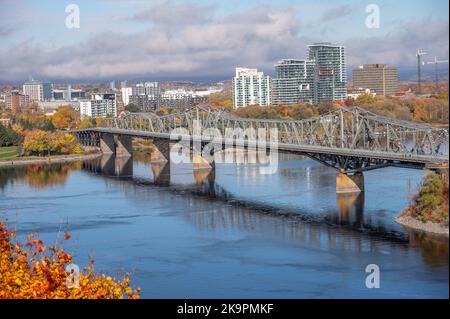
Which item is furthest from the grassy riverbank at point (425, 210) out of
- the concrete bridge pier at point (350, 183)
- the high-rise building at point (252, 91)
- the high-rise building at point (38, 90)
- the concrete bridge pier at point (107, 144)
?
the high-rise building at point (38, 90)

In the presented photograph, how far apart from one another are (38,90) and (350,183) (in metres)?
52.4

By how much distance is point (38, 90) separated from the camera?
63.0 metres

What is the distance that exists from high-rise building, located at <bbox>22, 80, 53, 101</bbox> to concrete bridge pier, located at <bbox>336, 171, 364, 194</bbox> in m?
50.5

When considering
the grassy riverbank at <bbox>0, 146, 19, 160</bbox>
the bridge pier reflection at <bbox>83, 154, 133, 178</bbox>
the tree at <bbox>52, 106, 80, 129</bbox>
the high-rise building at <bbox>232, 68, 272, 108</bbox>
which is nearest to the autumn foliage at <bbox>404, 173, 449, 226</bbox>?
the bridge pier reflection at <bbox>83, 154, 133, 178</bbox>

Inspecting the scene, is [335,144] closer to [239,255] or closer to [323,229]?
[323,229]

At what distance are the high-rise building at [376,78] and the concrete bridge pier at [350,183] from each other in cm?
→ 2529

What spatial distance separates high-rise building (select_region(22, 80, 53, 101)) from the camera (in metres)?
62.5

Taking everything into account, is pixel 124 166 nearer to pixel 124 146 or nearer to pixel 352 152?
pixel 124 146

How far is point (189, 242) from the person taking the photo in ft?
33.7

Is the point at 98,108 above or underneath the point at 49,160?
above

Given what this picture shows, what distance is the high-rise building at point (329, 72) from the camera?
40.1m

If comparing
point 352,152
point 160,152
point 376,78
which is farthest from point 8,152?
point 376,78

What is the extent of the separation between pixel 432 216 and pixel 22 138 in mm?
20132

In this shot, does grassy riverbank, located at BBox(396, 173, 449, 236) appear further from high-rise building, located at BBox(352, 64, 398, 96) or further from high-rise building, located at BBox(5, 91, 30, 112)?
high-rise building, located at BBox(5, 91, 30, 112)
